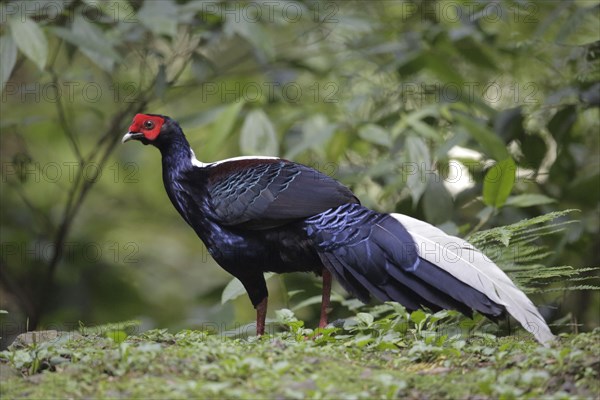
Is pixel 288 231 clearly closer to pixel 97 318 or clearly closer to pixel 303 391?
pixel 303 391

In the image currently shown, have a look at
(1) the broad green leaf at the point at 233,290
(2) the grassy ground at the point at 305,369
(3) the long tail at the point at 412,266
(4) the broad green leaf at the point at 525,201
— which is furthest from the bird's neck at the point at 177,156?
(4) the broad green leaf at the point at 525,201

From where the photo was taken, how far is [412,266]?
4328mm

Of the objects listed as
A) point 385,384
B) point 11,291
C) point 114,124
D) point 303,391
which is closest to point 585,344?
point 385,384

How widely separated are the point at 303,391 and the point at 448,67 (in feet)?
14.2

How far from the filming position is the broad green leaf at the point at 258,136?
6562 mm

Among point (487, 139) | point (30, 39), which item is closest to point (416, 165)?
point (487, 139)

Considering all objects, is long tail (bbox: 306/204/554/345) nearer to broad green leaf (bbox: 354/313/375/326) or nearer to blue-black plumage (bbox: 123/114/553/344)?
blue-black plumage (bbox: 123/114/553/344)

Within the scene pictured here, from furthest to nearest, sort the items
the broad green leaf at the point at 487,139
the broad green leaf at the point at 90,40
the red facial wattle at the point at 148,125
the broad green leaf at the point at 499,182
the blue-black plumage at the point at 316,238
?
the broad green leaf at the point at 487,139 → the broad green leaf at the point at 90,40 → the red facial wattle at the point at 148,125 → the broad green leaf at the point at 499,182 → the blue-black plumage at the point at 316,238

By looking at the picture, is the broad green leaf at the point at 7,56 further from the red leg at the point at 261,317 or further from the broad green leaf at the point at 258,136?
the red leg at the point at 261,317

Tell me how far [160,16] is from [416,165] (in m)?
2.10

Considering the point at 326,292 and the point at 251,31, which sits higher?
the point at 251,31

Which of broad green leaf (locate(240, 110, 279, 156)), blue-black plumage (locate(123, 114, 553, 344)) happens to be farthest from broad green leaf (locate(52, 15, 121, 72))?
broad green leaf (locate(240, 110, 279, 156))

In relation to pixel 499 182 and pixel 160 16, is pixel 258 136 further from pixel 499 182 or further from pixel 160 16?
pixel 499 182

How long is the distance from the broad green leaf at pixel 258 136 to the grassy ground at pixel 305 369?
270cm
